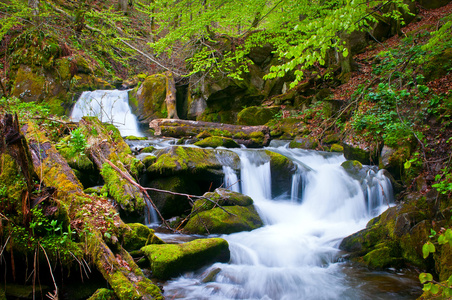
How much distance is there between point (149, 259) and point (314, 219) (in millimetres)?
4775

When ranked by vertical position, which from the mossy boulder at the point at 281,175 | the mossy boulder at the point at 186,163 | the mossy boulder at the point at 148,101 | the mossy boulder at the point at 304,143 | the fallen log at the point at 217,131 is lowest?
the mossy boulder at the point at 281,175

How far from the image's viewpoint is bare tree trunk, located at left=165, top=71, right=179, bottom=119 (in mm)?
14877

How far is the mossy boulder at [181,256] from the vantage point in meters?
3.74

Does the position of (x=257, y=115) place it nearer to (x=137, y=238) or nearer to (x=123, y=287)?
(x=137, y=238)

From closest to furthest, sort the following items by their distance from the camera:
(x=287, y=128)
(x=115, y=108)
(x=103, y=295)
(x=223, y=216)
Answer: (x=103, y=295) < (x=223, y=216) < (x=287, y=128) < (x=115, y=108)

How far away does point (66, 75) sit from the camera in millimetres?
14195

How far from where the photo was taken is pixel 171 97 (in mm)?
15203

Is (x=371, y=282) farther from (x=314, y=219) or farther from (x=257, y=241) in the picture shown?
(x=314, y=219)

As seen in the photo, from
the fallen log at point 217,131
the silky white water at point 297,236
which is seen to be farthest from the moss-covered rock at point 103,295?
the fallen log at point 217,131

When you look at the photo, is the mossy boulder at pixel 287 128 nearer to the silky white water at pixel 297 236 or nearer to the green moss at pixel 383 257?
the silky white water at pixel 297 236

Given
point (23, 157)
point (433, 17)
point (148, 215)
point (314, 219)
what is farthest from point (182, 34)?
point (433, 17)

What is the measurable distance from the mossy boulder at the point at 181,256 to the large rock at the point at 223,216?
97cm

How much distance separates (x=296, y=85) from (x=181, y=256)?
29.4 ft

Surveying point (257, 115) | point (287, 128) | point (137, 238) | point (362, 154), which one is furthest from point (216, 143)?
point (137, 238)
